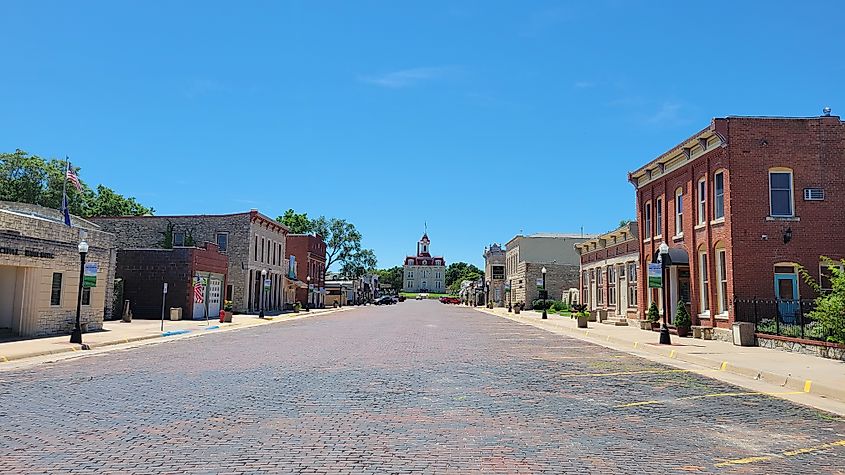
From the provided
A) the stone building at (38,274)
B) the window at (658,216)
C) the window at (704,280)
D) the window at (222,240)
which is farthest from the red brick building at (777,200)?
the window at (222,240)

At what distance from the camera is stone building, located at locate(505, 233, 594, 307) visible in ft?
236

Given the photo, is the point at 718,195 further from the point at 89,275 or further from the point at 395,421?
the point at 89,275

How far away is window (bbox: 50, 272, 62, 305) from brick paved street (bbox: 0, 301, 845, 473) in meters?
9.36

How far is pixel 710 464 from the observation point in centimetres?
695

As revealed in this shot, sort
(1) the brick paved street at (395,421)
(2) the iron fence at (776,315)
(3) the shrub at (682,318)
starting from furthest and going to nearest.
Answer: (3) the shrub at (682,318) < (2) the iron fence at (776,315) < (1) the brick paved street at (395,421)

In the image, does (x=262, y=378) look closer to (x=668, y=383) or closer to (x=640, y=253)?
(x=668, y=383)

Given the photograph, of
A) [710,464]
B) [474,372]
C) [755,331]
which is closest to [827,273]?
[755,331]

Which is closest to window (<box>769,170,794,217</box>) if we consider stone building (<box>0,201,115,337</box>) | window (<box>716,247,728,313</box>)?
window (<box>716,247,728,313</box>)

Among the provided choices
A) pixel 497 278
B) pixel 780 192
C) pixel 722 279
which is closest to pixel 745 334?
pixel 722 279

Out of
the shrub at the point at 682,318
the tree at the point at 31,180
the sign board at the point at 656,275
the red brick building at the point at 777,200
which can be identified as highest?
the tree at the point at 31,180

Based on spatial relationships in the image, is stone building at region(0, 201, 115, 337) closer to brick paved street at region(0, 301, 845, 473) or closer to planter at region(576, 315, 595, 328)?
brick paved street at region(0, 301, 845, 473)

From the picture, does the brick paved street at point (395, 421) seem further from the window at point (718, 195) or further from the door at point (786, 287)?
the window at point (718, 195)

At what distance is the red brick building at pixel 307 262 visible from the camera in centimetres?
7375

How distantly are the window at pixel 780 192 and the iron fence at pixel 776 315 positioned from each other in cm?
343
